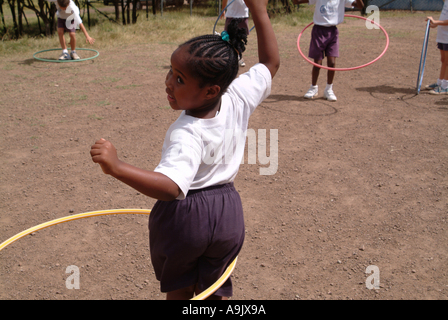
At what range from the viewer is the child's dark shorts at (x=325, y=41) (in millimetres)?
6066

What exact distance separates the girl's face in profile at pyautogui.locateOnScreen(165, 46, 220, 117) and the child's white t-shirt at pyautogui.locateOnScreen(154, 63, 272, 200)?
0.20 feet

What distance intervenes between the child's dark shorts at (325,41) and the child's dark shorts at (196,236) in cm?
490

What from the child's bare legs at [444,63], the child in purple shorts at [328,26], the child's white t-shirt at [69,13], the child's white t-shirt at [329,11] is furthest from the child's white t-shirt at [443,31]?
the child's white t-shirt at [69,13]

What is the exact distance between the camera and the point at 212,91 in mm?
1591

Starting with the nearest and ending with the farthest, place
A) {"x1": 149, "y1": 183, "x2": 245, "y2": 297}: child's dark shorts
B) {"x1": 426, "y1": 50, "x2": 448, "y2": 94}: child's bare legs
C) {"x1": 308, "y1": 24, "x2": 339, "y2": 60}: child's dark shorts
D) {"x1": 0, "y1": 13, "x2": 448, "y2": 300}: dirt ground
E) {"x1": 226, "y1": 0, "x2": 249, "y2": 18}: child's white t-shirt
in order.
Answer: {"x1": 149, "y1": 183, "x2": 245, "y2": 297}: child's dark shorts → {"x1": 0, "y1": 13, "x2": 448, "y2": 300}: dirt ground → {"x1": 308, "y1": 24, "x2": 339, "y2": 60}: child's dark shorts → {"x1": 426, "y1": 50, "x2": 448, "y2": 94}: child's bare legs → {"x1": 226, "y1": 0, "x2": 249, "y2": 18}: child's white t-shirt

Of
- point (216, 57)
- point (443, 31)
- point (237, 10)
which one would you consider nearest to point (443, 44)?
point (443, 31)

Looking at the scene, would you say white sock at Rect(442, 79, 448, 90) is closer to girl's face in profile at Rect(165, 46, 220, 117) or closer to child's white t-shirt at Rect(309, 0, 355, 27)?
child's white t-shirt at Rect(309, 0, 355, 27)

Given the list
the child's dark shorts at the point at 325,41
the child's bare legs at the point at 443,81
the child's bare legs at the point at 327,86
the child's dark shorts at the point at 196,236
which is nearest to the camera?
the child's dark shorts at the point at 196,236

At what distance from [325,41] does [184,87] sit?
5.04 meters

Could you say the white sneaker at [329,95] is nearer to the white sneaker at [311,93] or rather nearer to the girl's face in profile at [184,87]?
the white sneaker at [311,93]

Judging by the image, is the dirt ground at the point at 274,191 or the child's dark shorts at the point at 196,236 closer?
the child's dark shorts at the point at 196,236

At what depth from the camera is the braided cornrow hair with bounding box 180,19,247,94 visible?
1543 millimetres

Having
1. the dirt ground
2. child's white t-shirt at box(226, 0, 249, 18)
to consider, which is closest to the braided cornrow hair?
the dirt ground

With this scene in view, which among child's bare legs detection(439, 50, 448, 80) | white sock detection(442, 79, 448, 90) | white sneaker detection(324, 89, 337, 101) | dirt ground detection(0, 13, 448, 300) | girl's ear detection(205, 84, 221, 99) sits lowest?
dirt ground detection(0, 13, 448, 300)
